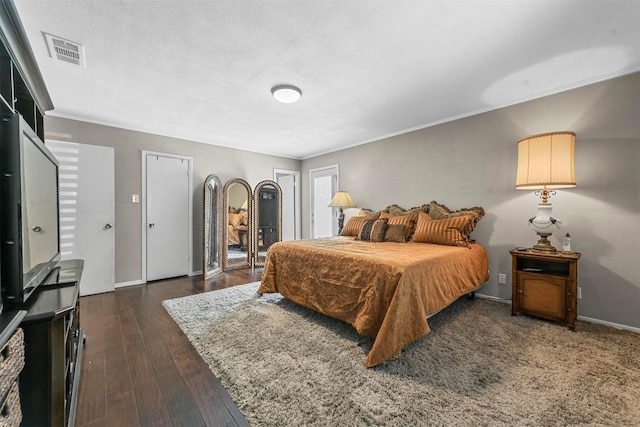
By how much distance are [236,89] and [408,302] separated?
2600 millimetres

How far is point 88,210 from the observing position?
355 cm

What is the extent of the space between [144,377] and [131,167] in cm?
326

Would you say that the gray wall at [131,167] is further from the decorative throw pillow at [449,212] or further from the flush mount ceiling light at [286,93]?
the decorative throw pillow at [449,212]

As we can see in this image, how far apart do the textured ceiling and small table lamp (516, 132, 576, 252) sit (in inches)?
24.8

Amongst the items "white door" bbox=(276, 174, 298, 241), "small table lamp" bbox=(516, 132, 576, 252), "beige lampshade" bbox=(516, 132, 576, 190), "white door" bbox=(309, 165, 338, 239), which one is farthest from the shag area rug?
"white door" bbox=(276, 174, 298, 241)

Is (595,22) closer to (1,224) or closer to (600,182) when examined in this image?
(600,182)

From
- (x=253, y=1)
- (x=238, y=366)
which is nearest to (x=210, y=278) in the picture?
(x=238, y=366)

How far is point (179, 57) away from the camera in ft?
7.20

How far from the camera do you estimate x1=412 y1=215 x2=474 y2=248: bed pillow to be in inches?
121

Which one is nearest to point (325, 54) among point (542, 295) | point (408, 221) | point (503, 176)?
point (408, 221)

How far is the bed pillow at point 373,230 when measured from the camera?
3607 millimetres

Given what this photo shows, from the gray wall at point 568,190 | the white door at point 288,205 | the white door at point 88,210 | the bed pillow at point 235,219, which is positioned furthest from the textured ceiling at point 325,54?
the white door at point 288,205

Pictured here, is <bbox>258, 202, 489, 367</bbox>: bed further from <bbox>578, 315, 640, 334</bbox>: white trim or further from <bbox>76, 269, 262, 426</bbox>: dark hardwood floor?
<bbox>76, 269, 262, 426</bbox>: dark hardwood floor

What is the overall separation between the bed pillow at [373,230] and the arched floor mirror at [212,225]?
8.25 feet
